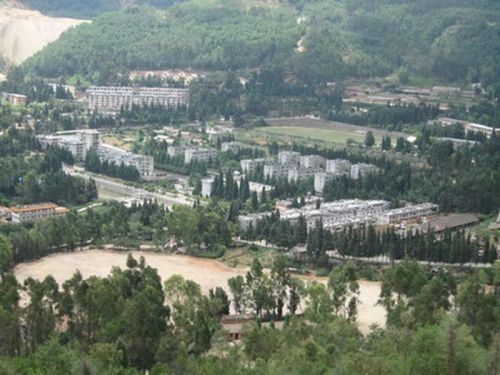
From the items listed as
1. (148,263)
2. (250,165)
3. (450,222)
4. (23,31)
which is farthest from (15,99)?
(450,222)

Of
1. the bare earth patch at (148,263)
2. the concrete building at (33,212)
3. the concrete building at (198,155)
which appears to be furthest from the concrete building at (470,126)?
the bare earth patch at (148,263)

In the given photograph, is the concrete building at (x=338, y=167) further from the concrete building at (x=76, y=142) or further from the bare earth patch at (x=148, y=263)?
the bare earth patch at (x=148, y=263)

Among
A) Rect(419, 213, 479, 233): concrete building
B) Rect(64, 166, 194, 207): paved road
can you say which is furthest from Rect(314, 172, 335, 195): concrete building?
Rect(419, 213, 479, 233): concrete building

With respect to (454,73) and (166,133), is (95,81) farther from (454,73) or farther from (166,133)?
(454,73)

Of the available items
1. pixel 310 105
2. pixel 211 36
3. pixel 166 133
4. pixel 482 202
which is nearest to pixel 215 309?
pixel 482 202

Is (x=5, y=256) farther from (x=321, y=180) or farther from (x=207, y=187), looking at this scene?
(x=321, y=180)
